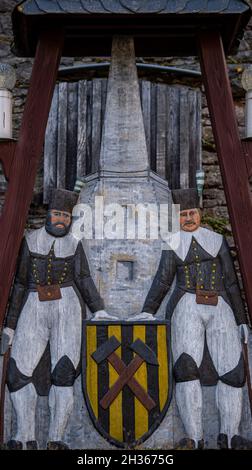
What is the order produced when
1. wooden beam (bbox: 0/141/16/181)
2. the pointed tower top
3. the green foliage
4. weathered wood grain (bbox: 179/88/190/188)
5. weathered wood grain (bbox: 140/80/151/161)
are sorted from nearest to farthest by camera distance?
1. wooden beam (bbox: 0/141/16/181)
2. the pointed tower top
3. weathered wood grain (bbox: 179/88/190/188)
4. weathered wood grain (bbox: 140/80/151/161)
5. the green foliage

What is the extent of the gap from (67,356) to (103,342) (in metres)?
0.20

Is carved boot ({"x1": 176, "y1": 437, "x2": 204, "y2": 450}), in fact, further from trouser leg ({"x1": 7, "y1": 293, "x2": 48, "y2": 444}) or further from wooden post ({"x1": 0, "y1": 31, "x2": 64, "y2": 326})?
wooden post ({"x1": 0, "y1": 31, "x2": 64, "y2": 326})

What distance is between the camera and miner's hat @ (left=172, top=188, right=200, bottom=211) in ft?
19.4

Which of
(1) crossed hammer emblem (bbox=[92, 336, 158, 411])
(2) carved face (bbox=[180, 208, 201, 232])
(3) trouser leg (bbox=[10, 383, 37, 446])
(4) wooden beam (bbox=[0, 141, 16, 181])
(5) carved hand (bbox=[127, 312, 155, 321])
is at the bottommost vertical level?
(3) trouser leg (bbox=[10, 383, 37, 446])

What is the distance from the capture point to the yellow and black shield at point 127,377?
559 centimetres

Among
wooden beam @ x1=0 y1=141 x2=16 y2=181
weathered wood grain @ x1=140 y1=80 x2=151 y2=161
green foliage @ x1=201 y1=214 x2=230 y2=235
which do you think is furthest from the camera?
green foliage @ x1=201 y1=214 x2=230 y2=235

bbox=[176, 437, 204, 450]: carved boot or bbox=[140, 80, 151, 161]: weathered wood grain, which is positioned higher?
bbox=[140, 80, 151, 161]: weathered wood grain

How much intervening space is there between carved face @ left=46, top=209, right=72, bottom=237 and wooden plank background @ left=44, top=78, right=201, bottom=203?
124 cm

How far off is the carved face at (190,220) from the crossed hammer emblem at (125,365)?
2.21 ft

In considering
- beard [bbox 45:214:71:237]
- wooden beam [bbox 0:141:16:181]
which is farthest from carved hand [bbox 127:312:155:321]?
wooden beam [bbox 0:141:16:181]

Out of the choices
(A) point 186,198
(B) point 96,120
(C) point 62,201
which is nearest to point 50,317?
(C) point 62,201

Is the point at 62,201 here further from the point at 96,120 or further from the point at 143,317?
the point at 96,120
